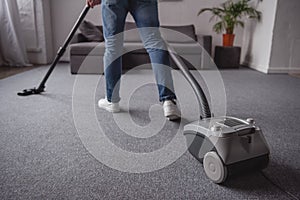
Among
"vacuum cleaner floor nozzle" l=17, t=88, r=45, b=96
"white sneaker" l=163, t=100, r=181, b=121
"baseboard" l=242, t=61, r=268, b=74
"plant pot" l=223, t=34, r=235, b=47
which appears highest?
"plant pot" l=223, t=34, r=235, b=47

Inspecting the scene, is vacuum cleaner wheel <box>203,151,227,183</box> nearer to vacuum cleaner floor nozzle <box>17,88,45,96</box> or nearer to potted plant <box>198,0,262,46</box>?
vacuum cleaner floor nozzle <box>17,88,45,96</box>

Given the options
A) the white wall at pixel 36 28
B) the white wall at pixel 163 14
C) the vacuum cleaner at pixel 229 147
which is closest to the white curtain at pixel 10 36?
the white wall at pixel 36 28

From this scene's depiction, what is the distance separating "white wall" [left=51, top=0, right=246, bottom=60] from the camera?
3.75 m

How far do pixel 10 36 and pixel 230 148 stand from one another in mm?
3244

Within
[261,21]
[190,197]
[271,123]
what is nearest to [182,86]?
[271,123]

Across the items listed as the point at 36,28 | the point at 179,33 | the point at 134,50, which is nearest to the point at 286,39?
the point at 179,33

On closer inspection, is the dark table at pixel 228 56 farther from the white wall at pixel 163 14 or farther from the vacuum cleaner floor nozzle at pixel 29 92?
the vacuum cleaner floor nozzle at pixel 29 92

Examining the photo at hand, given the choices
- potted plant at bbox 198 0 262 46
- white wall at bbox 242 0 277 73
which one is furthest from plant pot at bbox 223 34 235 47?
white wall at bbox 242 0 277 73

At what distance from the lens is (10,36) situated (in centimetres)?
312

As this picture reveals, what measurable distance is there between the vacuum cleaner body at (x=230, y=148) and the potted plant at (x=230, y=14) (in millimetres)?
2975

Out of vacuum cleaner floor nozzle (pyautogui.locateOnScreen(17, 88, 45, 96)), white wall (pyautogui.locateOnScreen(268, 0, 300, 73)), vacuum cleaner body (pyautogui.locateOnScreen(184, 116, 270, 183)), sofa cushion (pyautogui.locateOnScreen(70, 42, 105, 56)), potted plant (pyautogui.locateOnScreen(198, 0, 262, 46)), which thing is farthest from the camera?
potted plant (pyautogui.locateOnScreen(198, 0, 262, 46))

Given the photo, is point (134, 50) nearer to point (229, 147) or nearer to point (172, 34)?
point (172, 34)

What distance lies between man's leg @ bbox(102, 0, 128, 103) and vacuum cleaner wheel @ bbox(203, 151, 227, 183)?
79cm

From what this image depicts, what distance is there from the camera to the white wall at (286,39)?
9.78ft
